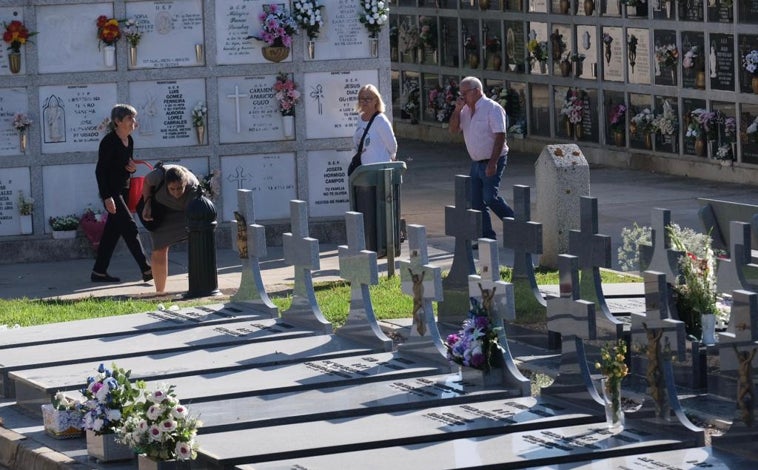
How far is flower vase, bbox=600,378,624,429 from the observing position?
663 centimetres

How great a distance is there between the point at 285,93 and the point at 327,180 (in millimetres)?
871

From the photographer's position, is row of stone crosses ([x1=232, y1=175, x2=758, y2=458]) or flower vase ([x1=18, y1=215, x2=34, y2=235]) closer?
row of stone crosses ([x1=232, y1=175, x2=758, y2=458])

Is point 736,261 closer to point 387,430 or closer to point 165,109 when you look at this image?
point 387,430

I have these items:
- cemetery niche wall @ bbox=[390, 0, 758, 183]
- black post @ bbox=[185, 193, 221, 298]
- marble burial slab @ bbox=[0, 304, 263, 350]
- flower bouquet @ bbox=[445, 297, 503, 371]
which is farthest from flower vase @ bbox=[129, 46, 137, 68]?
flower bouquet @ bbox=[445, 297, 503, 371]

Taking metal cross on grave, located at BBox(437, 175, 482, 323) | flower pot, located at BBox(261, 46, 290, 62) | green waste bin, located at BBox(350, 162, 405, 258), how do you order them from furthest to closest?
flower pot, located at BBox(261, 46, 290, 62)
green waste bin, located at BBox(350, 162, 405, 258)
metal cross on grave, located at BBox(437, 175, 482, 323)

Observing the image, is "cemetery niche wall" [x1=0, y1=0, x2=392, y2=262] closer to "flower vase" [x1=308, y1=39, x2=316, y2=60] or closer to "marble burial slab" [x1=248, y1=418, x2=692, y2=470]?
"flower vase" [x1=308, y1=39, x2=316, y2=60]

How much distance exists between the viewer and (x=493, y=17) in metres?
20.7

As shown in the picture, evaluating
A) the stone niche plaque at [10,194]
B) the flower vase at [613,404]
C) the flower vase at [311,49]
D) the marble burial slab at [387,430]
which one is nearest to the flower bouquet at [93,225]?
the stone niche plaque at [10,194]

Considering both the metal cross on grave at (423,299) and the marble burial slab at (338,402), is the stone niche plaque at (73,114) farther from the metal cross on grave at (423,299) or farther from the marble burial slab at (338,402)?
the marble burial slab at (338,402)

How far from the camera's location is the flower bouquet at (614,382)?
660 cm

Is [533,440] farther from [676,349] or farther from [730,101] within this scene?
[730,101]

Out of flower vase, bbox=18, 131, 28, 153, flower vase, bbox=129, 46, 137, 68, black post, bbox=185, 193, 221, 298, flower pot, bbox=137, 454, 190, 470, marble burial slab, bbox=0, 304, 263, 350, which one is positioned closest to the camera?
flower pot, bbox=137, 454, 190, 470

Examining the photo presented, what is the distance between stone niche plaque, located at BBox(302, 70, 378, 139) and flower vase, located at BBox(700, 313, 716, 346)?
651 cm

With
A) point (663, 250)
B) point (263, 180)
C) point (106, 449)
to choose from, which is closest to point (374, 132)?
point (263, 180)
